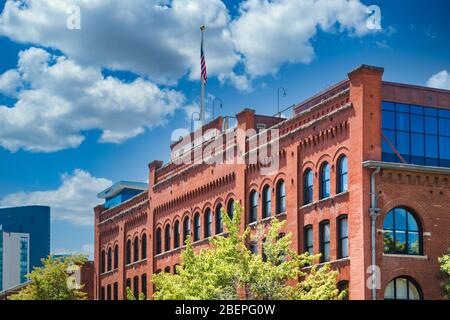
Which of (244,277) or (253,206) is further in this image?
(253,206)

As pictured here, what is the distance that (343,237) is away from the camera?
40.2m

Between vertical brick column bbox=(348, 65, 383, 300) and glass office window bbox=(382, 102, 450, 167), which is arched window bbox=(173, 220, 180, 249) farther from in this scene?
vertical brick column bbox=(348, 65, 383, 300)

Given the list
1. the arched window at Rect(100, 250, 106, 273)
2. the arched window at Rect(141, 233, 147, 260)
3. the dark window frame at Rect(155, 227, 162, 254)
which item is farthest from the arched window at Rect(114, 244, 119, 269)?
the dark window frame at Rect(155, 227, 162, 254)

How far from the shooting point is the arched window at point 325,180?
138 feet

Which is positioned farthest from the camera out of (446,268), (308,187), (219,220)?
(219,220)

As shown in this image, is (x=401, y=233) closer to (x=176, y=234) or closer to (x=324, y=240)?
(x=324, y=240)

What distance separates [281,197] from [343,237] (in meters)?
6.57

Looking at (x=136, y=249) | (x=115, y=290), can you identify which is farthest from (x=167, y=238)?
(x=115, y=290)

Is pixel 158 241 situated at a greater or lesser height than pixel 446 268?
greater

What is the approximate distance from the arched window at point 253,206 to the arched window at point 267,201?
42.9 inches

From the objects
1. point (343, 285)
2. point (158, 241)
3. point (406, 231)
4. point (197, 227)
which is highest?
point (197, 227)

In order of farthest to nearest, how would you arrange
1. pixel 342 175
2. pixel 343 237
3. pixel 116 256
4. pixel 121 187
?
pixel 121 187
pixel 116 256
pixel 342 175
pixel 343 237
